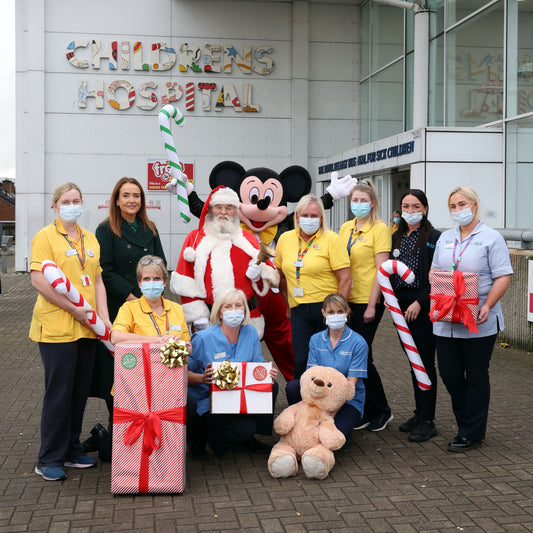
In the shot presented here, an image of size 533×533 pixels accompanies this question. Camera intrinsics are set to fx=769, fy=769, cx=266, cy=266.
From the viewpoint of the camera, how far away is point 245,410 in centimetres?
541

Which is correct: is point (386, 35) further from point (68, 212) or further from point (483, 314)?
point (68, 212)

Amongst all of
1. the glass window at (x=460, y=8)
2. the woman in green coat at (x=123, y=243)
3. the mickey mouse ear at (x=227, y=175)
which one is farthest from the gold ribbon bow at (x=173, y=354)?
the glass window at (x=460, y=8)

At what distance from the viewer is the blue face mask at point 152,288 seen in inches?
208

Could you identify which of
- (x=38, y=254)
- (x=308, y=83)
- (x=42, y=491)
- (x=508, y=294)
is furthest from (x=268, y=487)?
(x=308, y=83)

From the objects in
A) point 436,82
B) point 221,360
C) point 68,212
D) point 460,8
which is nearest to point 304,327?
point 221,360

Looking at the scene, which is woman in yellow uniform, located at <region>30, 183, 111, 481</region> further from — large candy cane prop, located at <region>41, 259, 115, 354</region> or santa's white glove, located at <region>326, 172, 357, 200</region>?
santa's white glove, located at <region>326, 172, 357, 200</region>

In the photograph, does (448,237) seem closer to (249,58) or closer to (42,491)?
(42,491)

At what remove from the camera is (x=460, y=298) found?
5434mm

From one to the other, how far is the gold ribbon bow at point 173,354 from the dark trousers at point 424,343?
2032 millimetres

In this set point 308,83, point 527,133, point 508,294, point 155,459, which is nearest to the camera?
point 155,459

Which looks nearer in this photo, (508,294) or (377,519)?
(377,519)

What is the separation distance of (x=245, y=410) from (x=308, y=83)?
59.0 feet

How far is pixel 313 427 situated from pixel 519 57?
34.0 feet

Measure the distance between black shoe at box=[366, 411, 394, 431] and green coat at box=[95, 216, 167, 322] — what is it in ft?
7.20
